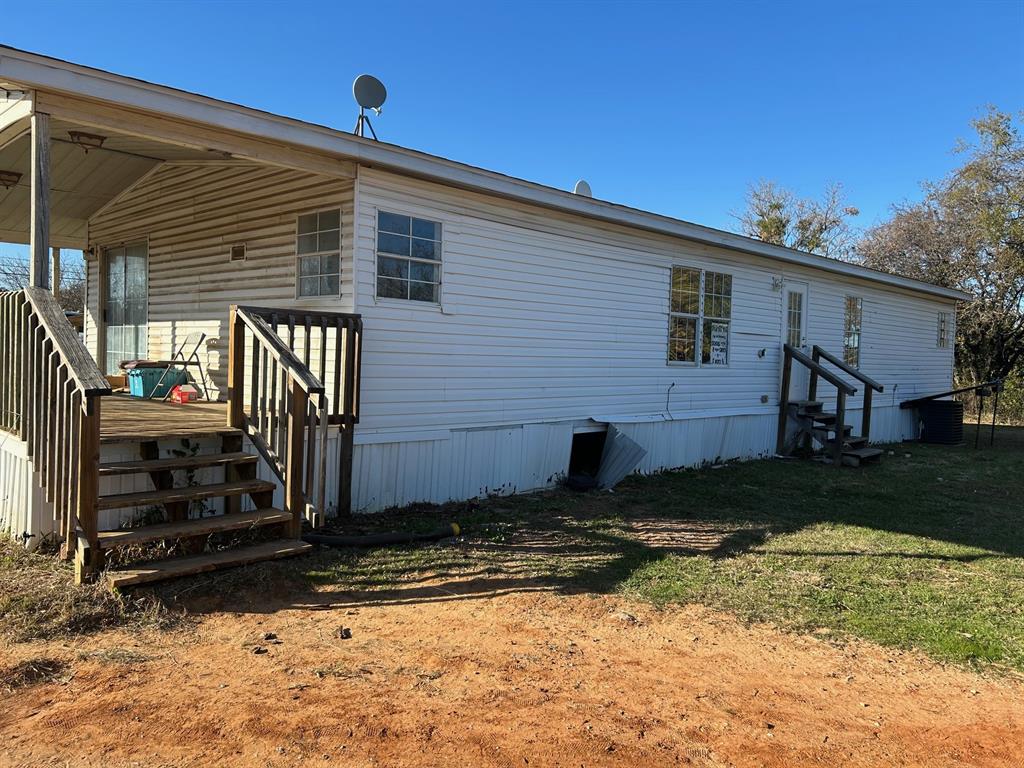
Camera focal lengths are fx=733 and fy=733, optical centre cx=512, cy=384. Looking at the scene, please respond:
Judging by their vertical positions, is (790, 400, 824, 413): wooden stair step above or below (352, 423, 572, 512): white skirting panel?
above

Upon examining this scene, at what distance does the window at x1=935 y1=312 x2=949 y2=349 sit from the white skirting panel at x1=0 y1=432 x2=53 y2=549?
16.9 m

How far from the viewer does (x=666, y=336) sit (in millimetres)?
9797

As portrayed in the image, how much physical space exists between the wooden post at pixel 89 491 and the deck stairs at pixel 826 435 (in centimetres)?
952

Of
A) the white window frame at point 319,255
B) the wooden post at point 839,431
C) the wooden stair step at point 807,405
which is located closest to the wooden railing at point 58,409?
the white window frame at point 319,255

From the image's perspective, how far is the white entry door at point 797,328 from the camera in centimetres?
1185

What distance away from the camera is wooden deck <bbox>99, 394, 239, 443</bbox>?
16.6ft

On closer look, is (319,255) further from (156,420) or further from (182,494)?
(182,494)

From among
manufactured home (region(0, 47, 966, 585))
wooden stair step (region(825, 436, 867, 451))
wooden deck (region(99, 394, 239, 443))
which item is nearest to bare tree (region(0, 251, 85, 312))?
manufactured home (region(0, 47, 966, 585))

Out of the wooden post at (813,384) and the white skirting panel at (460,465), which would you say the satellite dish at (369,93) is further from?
the wooden post at (813,384)

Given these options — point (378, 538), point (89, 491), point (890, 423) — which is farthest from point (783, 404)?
point (89, 491)

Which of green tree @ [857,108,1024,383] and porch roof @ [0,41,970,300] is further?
green tree @ [857,108,1024,383]

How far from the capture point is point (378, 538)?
17.9 feet

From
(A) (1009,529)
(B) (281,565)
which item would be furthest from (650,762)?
(A) (1009,529)

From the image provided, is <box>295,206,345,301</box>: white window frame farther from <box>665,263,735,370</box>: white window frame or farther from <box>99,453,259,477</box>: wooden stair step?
<box>665,263,735,370</box>: white window frame
